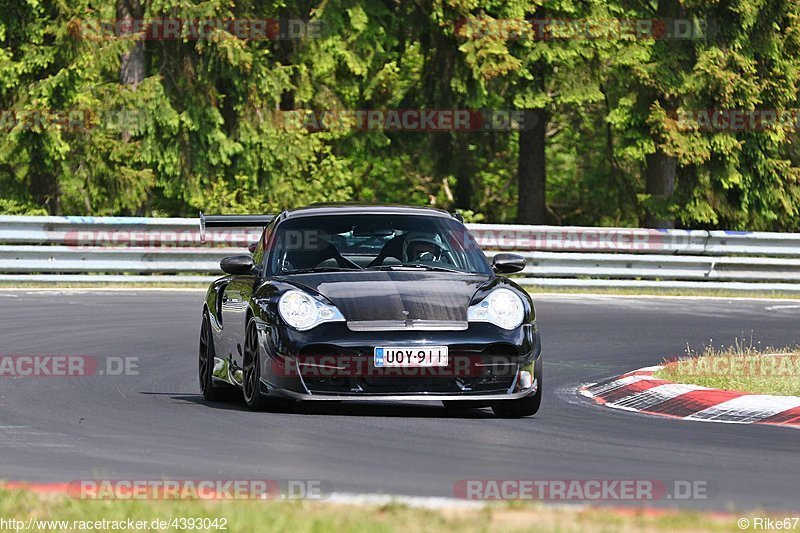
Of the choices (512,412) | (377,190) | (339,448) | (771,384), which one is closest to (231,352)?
(512,412)

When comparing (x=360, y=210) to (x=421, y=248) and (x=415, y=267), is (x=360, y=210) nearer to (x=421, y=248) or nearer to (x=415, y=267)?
(x=421, y=248)

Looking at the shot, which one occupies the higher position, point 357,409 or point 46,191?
point 46,191

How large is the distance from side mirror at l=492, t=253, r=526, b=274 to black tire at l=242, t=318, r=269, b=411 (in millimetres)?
1809

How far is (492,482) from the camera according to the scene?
7547 millimetres

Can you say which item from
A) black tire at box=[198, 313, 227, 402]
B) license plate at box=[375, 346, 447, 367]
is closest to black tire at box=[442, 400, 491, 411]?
license plate at box=[375, 346, 447, 367]

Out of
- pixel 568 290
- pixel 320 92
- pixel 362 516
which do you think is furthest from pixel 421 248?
pixel 320 92

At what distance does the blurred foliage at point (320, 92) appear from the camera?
29.7 meters

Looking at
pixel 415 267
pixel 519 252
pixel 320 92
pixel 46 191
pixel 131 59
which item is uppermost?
pixel 131 59

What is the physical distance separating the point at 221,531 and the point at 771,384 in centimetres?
697

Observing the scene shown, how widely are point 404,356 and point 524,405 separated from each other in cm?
95

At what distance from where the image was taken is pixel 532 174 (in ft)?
115

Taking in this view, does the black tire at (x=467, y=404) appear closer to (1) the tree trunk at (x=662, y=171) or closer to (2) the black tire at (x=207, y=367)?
(2) the black tire at (x=207, y=367)

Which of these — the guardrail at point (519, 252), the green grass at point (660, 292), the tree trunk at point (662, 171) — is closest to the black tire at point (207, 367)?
the guardrail at point (519, 252)

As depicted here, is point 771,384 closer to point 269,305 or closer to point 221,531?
point 269,305
